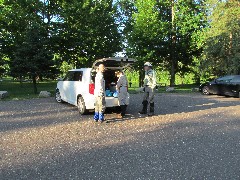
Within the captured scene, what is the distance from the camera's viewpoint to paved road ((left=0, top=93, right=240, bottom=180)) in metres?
4.33

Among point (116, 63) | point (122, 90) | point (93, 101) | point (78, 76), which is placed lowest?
point (93, 101)

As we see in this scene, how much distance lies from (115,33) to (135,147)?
25.4 meters

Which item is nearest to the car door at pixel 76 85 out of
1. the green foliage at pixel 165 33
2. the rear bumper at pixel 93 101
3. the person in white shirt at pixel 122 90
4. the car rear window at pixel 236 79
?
the rear bumper at pixel 93 101

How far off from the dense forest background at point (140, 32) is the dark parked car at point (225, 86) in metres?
5.27

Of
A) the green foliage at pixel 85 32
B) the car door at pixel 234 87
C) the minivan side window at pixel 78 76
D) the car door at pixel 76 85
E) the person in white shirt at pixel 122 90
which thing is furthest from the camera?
the green foliage at pixel 85 32

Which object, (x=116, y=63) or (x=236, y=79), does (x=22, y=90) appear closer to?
(x=116, y=63)

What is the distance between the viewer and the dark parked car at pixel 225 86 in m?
16.1

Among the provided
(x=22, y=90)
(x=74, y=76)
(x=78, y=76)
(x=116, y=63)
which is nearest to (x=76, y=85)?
(x=78, y=76)

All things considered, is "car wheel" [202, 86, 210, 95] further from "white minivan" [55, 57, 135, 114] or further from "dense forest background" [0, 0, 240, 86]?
"white minivan" [55, 57, 135, 114]

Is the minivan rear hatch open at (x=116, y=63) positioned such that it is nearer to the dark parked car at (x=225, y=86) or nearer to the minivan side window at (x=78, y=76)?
the minivan side window at (x=78, y=76)

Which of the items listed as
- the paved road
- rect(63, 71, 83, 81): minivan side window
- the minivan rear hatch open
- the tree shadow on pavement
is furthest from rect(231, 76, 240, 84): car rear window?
rect(63, 71, 83, 81): minivan side window

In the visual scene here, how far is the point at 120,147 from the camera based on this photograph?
225 inches

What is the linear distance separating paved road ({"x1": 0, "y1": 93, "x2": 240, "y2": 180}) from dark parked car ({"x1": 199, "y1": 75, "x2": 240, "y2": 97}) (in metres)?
7.66

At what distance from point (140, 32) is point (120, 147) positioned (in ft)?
81.0
